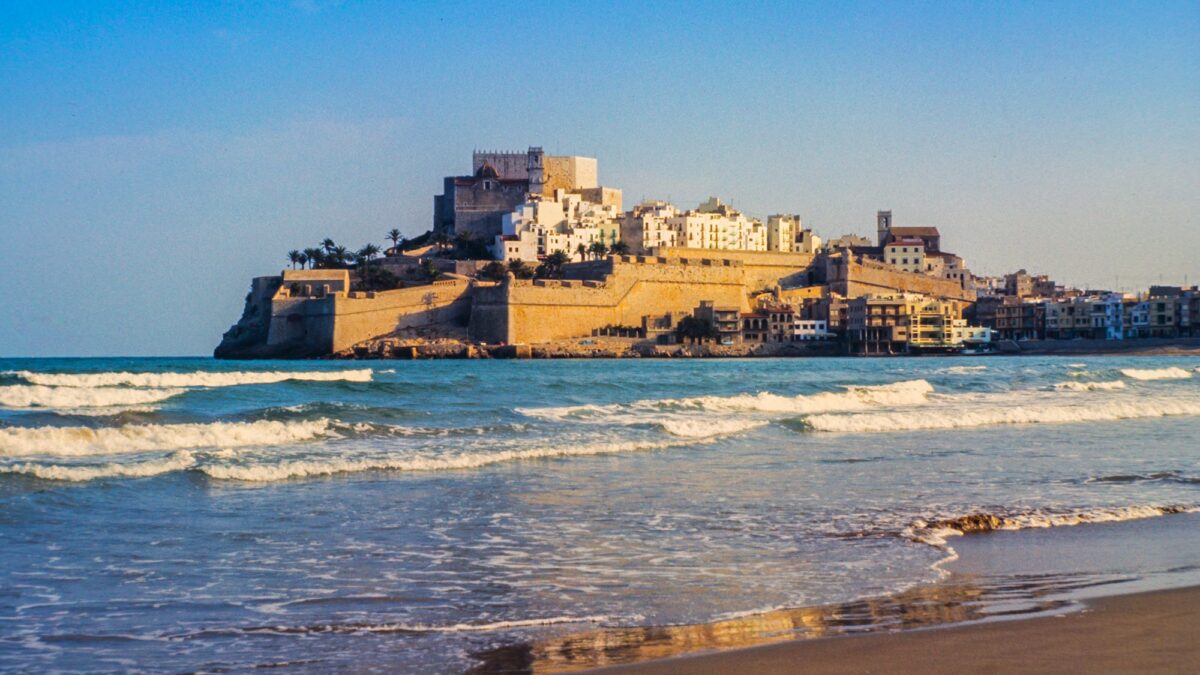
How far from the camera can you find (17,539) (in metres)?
6.83

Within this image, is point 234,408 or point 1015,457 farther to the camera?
point 234,408

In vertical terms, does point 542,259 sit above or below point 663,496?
above

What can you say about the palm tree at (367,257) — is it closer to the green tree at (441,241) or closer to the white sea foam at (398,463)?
the green tree at (441,241)

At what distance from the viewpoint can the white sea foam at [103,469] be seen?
9.34 m

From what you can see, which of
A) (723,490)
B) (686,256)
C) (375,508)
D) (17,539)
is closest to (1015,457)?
(723,490)

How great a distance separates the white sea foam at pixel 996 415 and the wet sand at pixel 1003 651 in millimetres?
10153

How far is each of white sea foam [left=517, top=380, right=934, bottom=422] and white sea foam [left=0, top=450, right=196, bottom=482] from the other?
6.28 meters

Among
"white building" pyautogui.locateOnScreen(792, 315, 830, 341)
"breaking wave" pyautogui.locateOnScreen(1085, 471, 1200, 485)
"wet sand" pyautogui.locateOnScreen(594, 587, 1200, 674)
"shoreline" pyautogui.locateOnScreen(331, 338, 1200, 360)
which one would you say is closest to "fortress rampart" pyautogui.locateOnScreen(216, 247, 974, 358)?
"shoreline" pyautogui.locateOnScreen(331, 338, 1200, 360)

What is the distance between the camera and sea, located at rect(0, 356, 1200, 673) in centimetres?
490

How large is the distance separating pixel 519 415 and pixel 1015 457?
6.64 meters

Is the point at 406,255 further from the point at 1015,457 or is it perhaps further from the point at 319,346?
the point at 1015,457

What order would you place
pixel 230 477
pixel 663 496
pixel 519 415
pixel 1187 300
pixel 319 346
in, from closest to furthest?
1. pixel 663 496
2. pixel 230 477
3. pixel 519 415
4. pixel 319 346
5. pixel 1187 300

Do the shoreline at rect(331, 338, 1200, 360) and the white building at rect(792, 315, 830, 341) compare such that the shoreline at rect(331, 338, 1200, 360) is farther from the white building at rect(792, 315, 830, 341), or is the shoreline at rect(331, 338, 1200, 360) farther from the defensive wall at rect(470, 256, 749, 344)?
the defensive wall at rect(470, 256, 749, 344)

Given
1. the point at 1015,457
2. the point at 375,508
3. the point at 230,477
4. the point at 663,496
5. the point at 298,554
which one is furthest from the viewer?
the point at 1015,457
